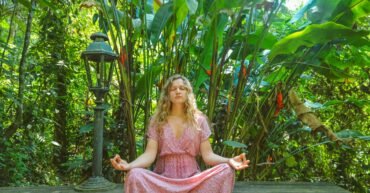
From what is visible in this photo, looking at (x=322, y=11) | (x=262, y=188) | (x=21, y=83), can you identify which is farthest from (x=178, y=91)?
(x=21, y=83)

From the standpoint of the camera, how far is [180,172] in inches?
89.3

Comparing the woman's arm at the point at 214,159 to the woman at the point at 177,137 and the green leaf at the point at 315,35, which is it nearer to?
the woman at the point at 177,137

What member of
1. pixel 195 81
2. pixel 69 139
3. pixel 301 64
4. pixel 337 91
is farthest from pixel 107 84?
pixel 337 91

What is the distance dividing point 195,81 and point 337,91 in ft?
7.03

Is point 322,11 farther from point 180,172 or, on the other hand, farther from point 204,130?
point 180,172

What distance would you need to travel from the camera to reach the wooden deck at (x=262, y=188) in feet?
8.68

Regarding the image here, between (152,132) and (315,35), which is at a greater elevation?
(315,35)

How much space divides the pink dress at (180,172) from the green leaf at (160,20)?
72 centimetres

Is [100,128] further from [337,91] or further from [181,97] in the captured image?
[337,91]

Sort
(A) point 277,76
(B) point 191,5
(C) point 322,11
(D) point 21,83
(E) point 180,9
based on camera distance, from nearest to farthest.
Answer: (B) point 191,5, (E) point 180,9, (C) point 322,11, (A) point 277,76, (D) point 21,83

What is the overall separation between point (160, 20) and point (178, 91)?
631 mm

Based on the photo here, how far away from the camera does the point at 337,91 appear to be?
414 cm

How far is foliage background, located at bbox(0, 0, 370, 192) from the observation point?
2.65 meters

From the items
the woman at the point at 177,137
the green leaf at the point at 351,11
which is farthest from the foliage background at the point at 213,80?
the woman at the point at 177,137
